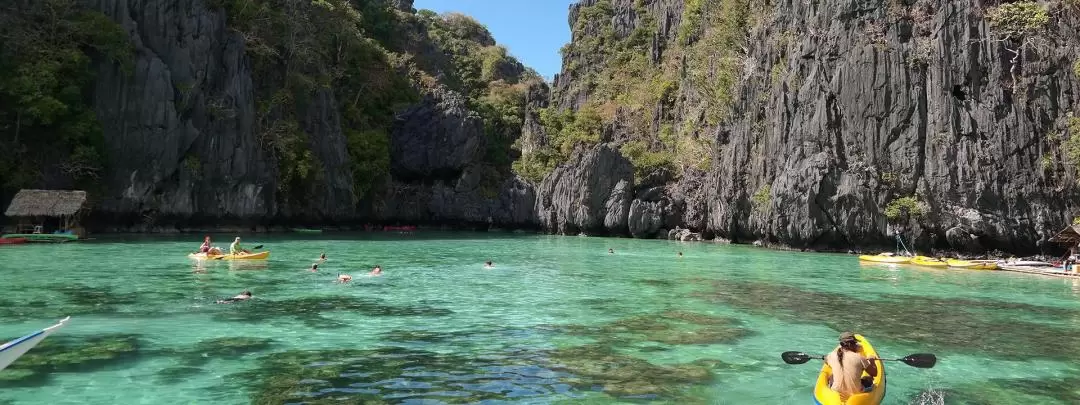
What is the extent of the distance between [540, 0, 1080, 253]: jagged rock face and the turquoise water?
936 cm

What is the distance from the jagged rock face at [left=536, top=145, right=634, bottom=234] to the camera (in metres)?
57.8

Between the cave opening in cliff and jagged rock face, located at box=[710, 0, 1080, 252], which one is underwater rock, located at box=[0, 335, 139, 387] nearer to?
jagged rock face, located at box=[710, 0, 1080, 252]

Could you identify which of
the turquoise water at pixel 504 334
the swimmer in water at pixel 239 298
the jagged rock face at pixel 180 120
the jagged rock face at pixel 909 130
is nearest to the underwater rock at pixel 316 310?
the turquoise water at pixel 504 334

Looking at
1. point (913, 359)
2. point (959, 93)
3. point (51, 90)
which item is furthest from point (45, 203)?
point (959, 93)

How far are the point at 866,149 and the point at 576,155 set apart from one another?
98.0 ft

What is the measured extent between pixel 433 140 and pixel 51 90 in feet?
114

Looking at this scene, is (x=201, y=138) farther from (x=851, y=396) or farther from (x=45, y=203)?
(x=851, y=396)

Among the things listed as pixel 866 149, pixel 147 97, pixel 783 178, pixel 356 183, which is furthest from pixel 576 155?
→ pixel 147 97

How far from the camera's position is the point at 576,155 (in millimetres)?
62562

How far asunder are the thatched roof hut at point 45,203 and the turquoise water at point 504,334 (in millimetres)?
11989

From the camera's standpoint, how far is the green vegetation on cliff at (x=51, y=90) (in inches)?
1414

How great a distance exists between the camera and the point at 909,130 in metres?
35.0

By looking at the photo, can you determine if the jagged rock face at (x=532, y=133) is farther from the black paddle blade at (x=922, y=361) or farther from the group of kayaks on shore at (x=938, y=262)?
Result: the black paddle blade at (x=922, y=361)

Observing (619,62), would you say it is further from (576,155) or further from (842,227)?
(842,227)
